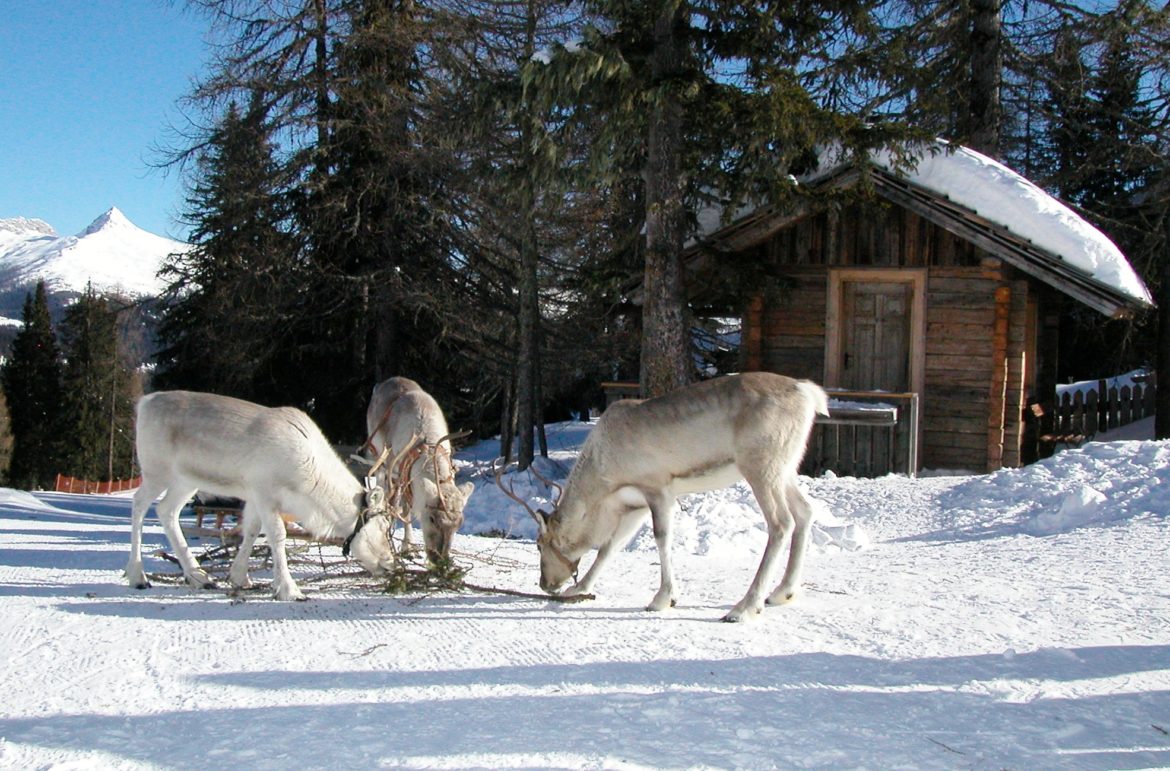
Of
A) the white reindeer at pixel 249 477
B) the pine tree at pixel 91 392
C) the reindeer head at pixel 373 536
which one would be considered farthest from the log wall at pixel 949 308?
the pine tree at pixel 91 392

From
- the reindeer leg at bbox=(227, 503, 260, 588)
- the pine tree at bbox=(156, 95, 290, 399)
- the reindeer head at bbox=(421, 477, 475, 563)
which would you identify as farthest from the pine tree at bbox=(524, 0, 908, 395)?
the pine tree at bbox=(156, 95, 290, 399)

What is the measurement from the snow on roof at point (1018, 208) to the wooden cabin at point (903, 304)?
6 centimetres

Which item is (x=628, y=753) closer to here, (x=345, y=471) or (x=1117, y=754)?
(x=1117, y=754)

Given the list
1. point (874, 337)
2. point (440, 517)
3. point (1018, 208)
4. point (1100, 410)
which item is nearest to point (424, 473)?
point (440, 517)

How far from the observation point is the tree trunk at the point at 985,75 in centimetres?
2188

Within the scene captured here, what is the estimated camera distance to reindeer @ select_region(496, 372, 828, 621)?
276 inches

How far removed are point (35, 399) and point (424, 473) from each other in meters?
52.5

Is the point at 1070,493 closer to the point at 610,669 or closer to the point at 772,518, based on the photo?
the point at 772,518

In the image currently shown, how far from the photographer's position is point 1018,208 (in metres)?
16.0

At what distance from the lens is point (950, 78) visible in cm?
2267

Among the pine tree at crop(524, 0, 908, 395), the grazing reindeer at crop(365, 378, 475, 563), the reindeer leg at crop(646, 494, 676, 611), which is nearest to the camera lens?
the reindeer leg at crop(646, 494, 676, 611)

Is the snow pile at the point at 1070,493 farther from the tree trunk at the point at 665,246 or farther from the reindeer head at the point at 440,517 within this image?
the reindeer head at the point at 440,517

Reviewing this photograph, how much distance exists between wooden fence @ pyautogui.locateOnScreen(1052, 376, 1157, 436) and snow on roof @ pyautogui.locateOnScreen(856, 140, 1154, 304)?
7646 mm

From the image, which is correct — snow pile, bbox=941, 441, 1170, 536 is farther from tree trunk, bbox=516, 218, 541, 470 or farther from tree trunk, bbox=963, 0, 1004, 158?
tree trunk, bbox=963, 0, 1004, 158
